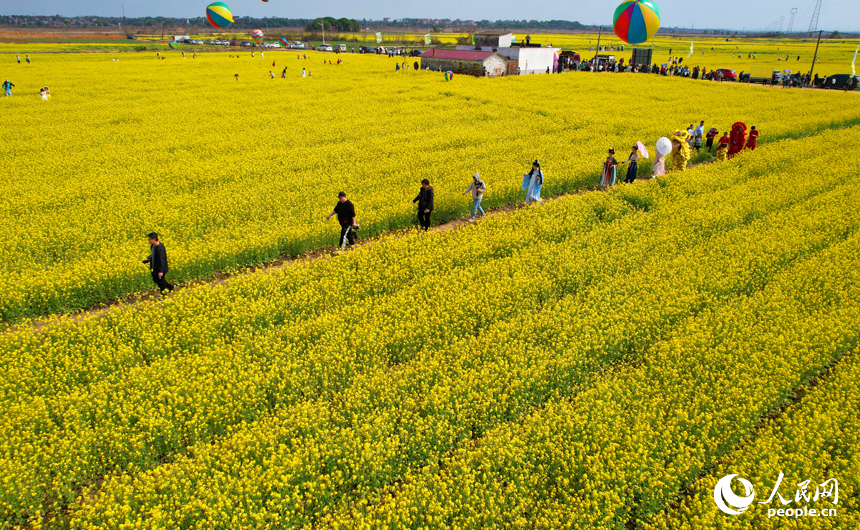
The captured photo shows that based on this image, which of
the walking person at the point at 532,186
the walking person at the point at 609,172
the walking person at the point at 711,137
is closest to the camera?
the walking person at the point at 532,186

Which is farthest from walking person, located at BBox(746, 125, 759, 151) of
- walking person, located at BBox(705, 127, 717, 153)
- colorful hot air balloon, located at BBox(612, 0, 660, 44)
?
colorful hot air balloon, located at BBox(612, 0, 660, 44)

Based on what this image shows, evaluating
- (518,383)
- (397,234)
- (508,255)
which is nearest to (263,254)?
(397,234)

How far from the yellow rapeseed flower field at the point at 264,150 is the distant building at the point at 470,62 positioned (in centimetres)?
326

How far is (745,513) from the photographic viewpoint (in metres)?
4.96

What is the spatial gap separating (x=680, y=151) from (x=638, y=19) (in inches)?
508

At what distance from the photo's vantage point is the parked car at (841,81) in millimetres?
41531

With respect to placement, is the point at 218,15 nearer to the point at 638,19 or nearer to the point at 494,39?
the point at 494,39

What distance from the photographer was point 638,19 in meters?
26.3

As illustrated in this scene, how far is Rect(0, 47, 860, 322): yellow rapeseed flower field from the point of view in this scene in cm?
1145

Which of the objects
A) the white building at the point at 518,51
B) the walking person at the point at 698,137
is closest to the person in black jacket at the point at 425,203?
the walking person at the point at 698,137

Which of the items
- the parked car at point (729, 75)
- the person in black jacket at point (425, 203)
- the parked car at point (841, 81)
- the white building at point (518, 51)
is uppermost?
the white building at point (518, 51)

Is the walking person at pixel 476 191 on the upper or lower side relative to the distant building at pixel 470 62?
lower

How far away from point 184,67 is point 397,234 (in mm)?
49846

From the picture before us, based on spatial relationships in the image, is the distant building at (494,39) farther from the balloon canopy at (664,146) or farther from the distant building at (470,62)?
the balloon canopy at (664,146)
